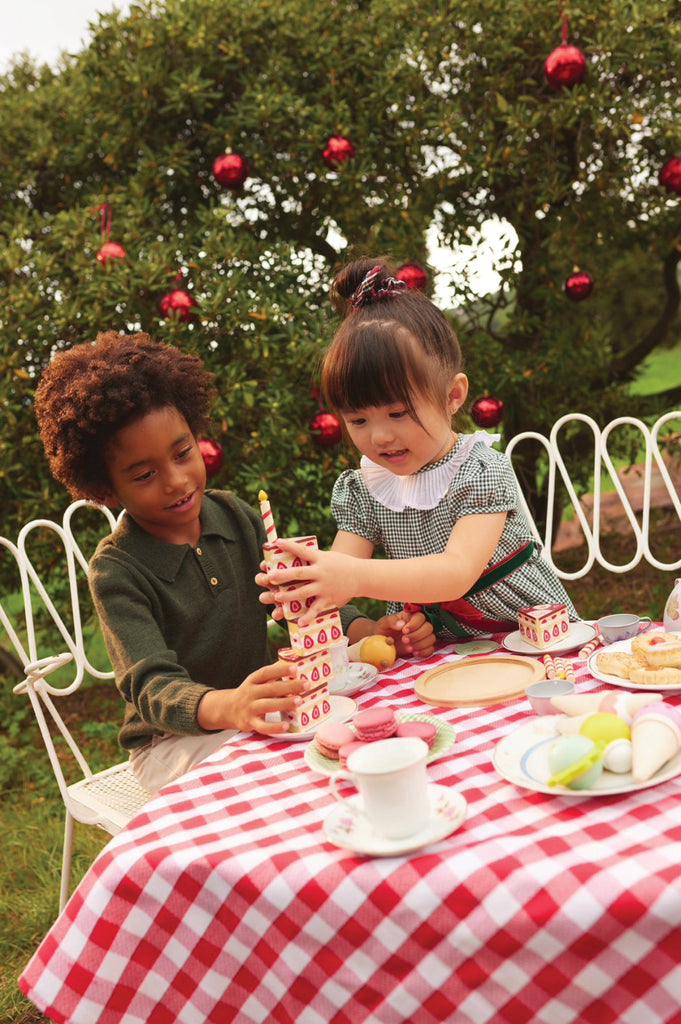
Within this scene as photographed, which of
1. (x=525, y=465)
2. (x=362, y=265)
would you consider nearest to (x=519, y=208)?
(x=525, y=465)

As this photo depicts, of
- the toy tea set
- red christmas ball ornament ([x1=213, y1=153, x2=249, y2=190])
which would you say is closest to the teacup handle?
the toy tea set

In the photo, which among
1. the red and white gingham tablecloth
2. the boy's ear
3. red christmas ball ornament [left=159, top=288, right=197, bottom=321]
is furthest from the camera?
red christmas ball ornament [left=159, top=288, right=197, bottom=321]

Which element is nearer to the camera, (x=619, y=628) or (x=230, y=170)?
(x=619, y=628)

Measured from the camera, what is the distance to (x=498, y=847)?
3.39 feet

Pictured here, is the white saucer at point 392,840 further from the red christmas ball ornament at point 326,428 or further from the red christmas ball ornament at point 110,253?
the red christmas ball ornament at point 110,253

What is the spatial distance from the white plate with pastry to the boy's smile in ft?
3.17

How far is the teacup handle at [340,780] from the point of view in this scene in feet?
3.82

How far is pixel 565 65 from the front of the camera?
3.48 metres

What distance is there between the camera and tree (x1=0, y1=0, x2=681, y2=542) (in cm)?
367

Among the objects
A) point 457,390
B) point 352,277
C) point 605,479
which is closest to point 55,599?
point 352,277

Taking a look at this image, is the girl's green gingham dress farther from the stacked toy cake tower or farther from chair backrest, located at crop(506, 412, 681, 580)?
the stacked toy cake tower

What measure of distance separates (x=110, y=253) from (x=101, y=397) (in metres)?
1.85

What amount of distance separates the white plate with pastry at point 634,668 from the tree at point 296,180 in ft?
7.24

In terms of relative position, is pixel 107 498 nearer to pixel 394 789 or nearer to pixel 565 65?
pixel 394 789
